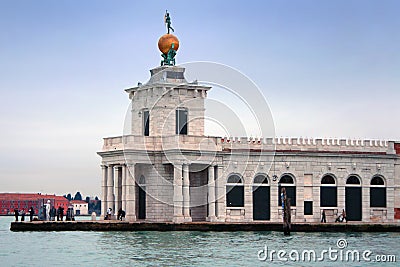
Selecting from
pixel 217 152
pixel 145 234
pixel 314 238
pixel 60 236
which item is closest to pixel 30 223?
pixel 60 236

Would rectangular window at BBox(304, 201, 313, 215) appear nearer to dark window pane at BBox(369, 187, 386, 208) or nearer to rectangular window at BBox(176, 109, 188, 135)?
dark window pane at BBox(369, 187, 386, 208)

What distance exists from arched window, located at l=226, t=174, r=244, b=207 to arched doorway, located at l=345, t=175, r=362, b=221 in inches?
267

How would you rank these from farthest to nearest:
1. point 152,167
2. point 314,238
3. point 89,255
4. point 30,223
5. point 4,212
Result: point 4,212
point 152,167
point 30,223
point 314,238
point 89,255

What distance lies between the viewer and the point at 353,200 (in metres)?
61.2

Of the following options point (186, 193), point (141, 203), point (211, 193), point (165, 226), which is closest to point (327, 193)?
point (211, 193)

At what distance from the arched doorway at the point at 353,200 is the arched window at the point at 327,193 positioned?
0.83 meters

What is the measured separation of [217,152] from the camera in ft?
192

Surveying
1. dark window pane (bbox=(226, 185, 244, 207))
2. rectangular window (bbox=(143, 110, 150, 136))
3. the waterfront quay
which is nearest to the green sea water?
the waterfront quay

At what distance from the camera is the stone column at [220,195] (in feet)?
192

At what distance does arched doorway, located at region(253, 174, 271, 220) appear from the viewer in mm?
59406

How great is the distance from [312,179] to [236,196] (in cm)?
491

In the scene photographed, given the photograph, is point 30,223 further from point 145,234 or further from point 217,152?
point 217,152

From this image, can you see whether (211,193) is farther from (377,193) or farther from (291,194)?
(377,193)

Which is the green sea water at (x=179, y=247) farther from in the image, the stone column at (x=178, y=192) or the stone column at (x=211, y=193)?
the stone column at (x=211, y=193)
